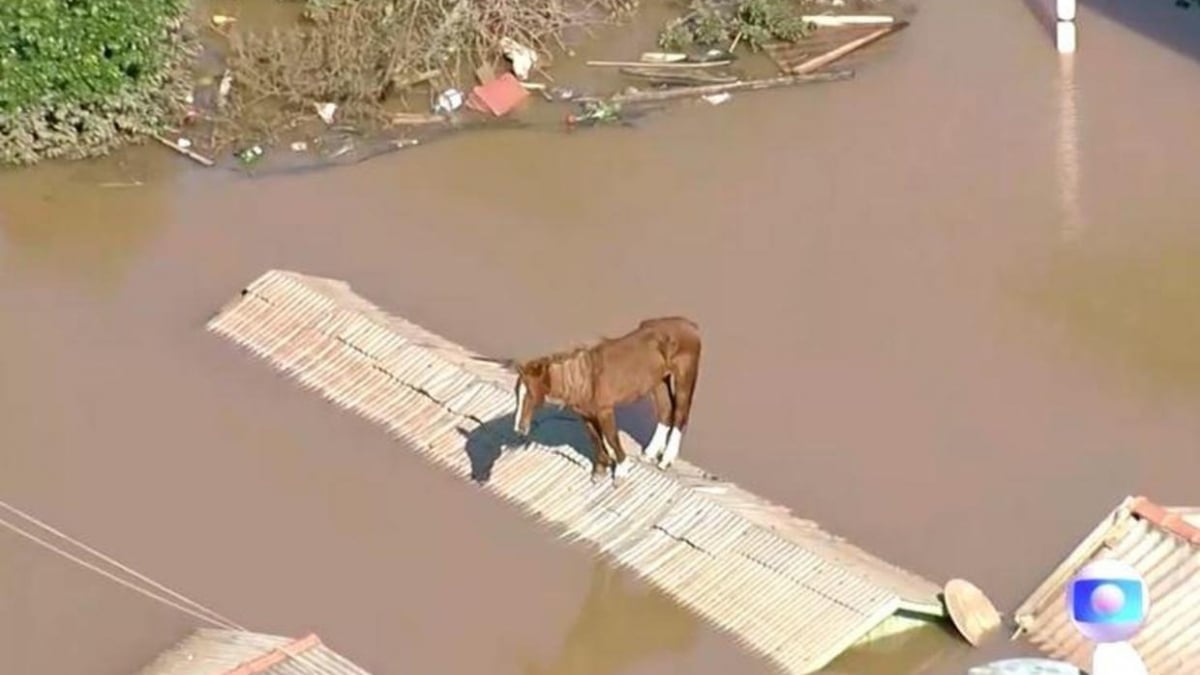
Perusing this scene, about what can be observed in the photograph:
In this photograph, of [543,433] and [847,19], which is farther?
[847,19]

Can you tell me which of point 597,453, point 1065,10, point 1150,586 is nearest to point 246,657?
point 597,453

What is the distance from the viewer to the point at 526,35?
19.1 meters

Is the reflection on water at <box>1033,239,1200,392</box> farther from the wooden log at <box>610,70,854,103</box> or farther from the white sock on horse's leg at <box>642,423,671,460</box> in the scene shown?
the wooden log at <box>610,70,854,103</box>

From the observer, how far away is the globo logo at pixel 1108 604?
24.9 ft

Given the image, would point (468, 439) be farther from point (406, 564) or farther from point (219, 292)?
point (219, 292)

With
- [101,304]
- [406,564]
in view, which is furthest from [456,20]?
[406,564]

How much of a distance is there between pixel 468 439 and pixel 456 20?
6.10 m

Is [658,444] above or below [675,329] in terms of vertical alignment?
below

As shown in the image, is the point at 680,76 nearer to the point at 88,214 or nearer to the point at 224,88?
the point at 224,88

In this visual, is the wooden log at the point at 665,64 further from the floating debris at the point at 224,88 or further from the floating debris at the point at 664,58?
the floating debris at the point at 224,88

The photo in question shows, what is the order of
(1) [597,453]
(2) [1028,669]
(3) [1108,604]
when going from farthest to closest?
1. (1) [597,453]
2. (2) [1028,669]
3. (3) [1108,604]

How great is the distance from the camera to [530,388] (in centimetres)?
1220

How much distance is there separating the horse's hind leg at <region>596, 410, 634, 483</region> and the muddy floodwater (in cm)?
58

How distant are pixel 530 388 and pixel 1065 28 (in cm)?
825
